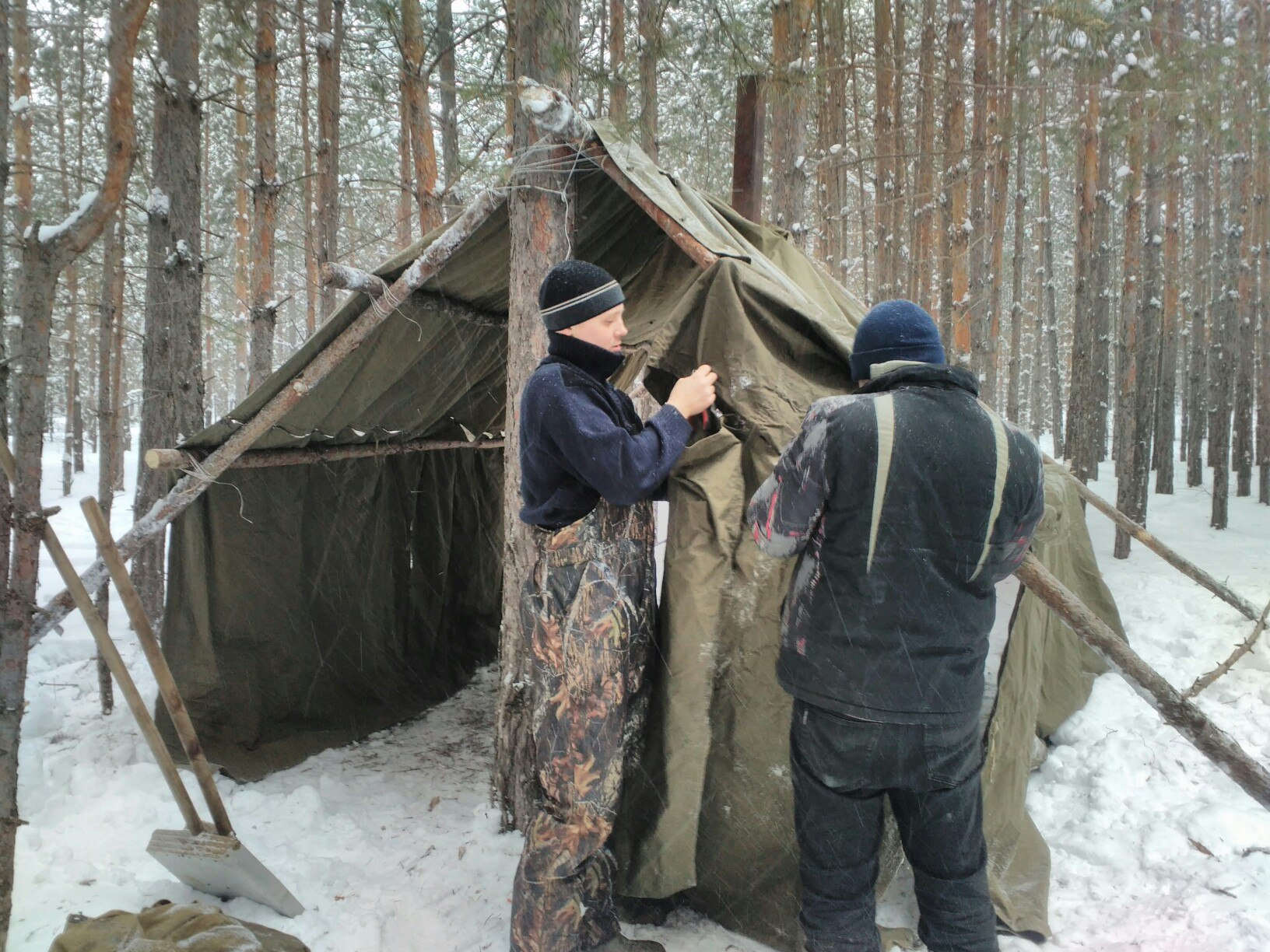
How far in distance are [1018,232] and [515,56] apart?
449 inches

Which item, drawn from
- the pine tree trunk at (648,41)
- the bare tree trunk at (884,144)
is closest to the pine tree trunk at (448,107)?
the pine tree trunk at (648,41)

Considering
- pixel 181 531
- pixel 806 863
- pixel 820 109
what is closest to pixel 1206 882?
pixel 806 863

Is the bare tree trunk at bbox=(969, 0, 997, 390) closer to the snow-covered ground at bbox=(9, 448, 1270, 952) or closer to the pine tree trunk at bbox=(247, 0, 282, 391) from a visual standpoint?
the snow-covered ground at bbox=(9, 448, 1270, 952)

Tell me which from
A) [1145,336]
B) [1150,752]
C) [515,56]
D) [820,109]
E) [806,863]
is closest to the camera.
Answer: [806,863]

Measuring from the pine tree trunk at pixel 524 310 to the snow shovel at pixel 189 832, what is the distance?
0.97 meters

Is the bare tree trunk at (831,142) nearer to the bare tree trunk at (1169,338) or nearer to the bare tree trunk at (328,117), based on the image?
the bare tree trunk at (1169,338)

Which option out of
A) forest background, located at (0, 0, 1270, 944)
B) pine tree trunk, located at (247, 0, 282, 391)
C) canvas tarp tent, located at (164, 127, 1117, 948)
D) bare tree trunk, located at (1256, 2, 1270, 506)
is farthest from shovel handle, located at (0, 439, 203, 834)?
bare tree trunk, located at (1256, 2, 1270, 506)

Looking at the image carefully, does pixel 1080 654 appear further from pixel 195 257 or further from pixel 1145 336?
pixel 195 257

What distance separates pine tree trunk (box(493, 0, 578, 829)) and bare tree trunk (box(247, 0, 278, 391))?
397 cm

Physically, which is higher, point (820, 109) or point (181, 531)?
point (820, 109)

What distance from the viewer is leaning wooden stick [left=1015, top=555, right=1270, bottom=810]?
214cm

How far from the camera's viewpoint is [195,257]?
486cm

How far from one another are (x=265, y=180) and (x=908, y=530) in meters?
6.78

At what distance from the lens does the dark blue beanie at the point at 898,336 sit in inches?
76.2
